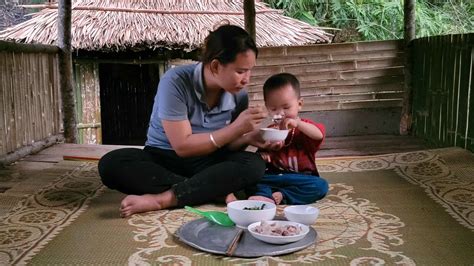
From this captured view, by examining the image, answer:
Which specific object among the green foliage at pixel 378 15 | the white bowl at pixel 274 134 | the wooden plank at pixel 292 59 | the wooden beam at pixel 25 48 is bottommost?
the white bowl at pixel 274 134

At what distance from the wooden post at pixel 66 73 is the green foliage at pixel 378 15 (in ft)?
18.9

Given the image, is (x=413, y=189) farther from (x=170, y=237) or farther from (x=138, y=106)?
(x=138, y=106)

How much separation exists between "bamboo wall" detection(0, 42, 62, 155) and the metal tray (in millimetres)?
2148

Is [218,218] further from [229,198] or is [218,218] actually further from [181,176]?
[181,176]

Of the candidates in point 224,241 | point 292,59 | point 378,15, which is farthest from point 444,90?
point 378,15

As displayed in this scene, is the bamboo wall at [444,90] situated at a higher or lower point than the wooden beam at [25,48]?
lower

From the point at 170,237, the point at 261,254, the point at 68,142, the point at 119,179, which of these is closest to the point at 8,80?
the point at 68,142

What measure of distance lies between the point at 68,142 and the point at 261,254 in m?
3.51

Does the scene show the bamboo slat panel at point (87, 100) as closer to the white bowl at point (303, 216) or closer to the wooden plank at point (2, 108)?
the wooden plank at point (2, 108)

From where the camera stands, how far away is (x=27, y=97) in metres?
4.05

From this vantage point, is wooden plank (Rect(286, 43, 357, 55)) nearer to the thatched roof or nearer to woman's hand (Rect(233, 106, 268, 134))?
the thatched roof

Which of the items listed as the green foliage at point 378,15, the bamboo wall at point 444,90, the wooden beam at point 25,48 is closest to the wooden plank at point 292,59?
the bamboo wall at point 444,90

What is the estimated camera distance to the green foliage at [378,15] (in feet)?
30.7

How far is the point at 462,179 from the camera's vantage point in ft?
8.86
